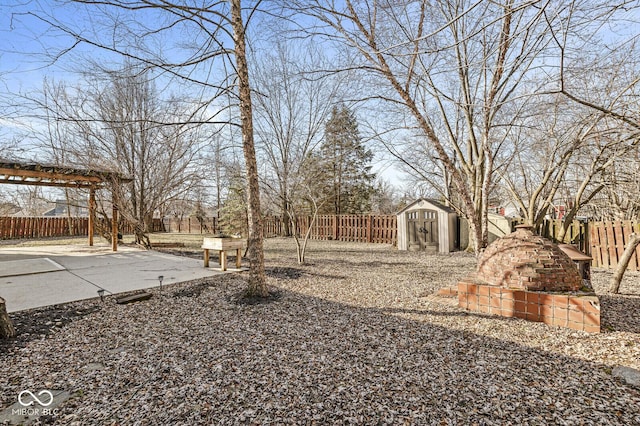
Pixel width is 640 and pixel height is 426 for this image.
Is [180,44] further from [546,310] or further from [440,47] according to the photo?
[546,310]

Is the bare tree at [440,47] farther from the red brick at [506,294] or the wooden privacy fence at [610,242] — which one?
the wooden privacy fence at [610,242]

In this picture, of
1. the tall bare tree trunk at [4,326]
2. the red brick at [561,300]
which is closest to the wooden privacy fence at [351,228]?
the red brick at [561,300]

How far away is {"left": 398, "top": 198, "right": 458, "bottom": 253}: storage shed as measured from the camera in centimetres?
972

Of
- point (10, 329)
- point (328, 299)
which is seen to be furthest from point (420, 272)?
point (10, 329)

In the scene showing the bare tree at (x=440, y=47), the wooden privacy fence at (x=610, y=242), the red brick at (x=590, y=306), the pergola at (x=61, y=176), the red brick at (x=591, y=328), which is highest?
the bare tree at (x=440, y=47)

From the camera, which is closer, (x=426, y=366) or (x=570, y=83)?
(x=426, y=366)

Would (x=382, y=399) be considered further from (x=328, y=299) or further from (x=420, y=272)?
(x=420, y=272)

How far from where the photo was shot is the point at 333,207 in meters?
18.4

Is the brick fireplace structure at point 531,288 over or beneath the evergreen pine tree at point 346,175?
beneath

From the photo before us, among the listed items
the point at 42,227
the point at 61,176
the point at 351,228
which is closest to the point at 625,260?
the point at 351,228

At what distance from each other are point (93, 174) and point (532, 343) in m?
9.78

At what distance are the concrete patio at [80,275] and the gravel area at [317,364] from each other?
55 centimetres

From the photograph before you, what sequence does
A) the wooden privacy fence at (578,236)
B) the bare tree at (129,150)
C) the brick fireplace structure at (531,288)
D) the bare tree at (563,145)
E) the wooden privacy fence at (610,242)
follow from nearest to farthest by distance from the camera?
the brick fireplace structure at (531,288) → the bare tree at (563,145) → the wooden privacy fence at (610,242) → the wooden privacy fence at (578,236) → the bare tree at (129,150)

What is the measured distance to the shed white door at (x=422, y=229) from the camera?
9.95 meters
